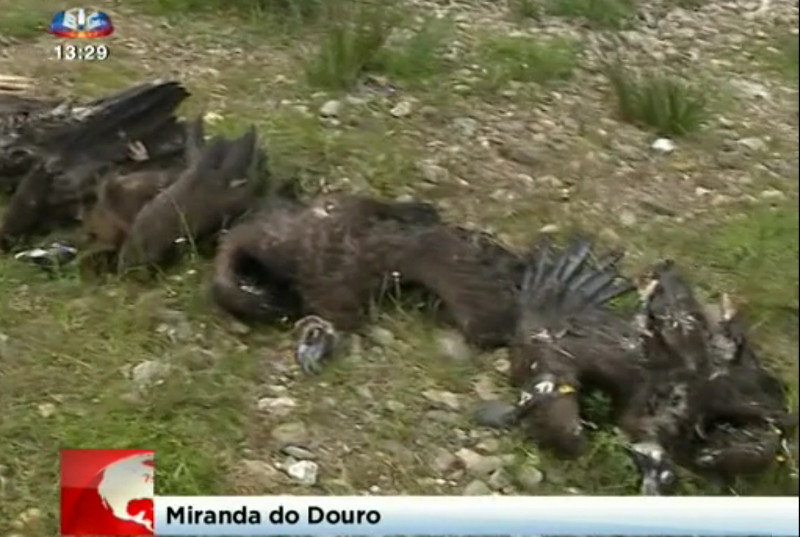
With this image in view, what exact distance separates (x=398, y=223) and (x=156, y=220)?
0.66 feet

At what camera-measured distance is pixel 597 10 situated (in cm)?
111

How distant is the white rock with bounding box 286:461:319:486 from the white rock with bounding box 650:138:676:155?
1.17 ft

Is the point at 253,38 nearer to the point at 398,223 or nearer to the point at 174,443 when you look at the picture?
the point at 398,223

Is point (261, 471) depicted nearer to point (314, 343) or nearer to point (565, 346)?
point (314, 343)

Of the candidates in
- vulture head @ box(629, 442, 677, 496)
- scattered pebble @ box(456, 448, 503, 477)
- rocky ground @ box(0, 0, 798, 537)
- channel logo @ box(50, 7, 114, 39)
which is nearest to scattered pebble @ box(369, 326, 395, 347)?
Answer: rocky ground @ box(0, 0, 798, 537)

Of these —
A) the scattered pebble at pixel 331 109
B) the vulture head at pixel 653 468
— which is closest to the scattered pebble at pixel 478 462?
the vulture head at pixel 653 468

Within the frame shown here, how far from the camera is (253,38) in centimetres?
118

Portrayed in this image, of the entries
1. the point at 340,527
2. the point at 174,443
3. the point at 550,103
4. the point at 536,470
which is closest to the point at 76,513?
the point at 174,443

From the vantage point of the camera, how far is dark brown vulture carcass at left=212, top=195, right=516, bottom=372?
1.11 meters

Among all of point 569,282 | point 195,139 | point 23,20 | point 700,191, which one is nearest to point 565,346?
point 569,282

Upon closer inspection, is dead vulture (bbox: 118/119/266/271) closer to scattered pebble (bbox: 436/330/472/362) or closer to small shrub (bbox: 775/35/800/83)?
scattered pebble (bbox: 436/330/472/362)

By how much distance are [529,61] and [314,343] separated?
28cm

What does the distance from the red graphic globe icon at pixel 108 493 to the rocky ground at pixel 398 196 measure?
0.6 inches

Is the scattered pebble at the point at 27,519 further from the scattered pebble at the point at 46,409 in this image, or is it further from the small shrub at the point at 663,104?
the small shrub at the point at 663,104
